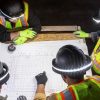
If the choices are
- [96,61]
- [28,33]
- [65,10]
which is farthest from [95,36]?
[65,10]

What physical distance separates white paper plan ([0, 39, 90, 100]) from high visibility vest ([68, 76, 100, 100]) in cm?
36

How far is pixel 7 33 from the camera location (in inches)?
92.0

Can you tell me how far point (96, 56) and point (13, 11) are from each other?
0.59 m

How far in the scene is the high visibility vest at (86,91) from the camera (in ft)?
5.23

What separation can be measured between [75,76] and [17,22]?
78 cm

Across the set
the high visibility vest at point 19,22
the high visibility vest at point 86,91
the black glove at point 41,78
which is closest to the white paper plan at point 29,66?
the black glove at point 41,78

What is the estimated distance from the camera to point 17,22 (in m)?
2.32

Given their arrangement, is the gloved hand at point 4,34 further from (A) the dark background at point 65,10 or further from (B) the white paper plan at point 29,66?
(A) the dark background at point 65,10

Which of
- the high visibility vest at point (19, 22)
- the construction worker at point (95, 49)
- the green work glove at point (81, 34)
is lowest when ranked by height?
the construction worker at point (95, 49)

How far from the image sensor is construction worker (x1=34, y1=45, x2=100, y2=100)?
5.26ft

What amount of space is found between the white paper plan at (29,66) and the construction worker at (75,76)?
0.92 feet

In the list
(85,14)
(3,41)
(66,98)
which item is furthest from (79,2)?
(66,98)

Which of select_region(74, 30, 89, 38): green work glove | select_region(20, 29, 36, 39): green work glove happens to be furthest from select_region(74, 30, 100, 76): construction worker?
select_region(20, 29, 36, 39): green work glove

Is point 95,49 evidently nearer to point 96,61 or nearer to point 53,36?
point 96,61
